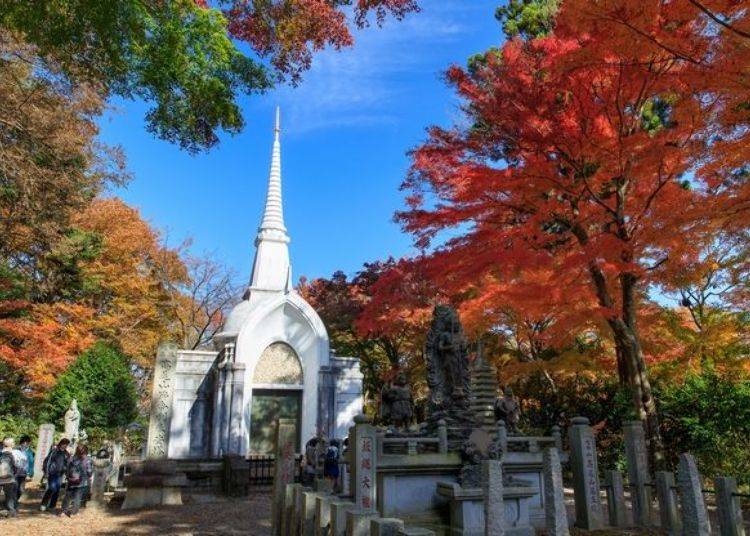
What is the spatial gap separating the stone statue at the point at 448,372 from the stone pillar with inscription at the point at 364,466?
2.02 m

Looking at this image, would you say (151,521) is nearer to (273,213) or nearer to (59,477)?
(59,477)

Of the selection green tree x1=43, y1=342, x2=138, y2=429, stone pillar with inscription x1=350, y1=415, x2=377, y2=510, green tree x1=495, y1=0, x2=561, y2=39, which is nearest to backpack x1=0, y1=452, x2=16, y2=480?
stone pillar with inscription x1=350, y1=415, x2=377, y2=510

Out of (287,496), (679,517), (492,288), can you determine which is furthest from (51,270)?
(679,517)

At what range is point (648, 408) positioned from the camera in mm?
12125

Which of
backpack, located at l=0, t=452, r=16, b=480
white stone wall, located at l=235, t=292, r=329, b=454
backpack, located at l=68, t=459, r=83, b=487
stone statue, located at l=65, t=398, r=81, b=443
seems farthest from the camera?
white stone wall, located at l=235, t=292, r=329, b=454

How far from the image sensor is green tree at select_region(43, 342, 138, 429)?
887 inches

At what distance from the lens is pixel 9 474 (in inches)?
397

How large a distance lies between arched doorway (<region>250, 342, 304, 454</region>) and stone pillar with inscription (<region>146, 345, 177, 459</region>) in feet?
23.3

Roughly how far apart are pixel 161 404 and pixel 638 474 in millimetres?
11076

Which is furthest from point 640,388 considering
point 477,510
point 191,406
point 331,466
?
point 191,406

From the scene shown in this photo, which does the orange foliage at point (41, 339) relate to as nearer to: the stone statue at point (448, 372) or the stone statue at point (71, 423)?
the stone statue at point (71, 423)

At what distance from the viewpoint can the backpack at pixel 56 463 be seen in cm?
1121

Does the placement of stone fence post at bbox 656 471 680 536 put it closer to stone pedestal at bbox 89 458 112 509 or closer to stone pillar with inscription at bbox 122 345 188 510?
stone pillar with inscription at bbox 122 345 188 510

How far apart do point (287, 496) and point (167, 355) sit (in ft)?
26.6
